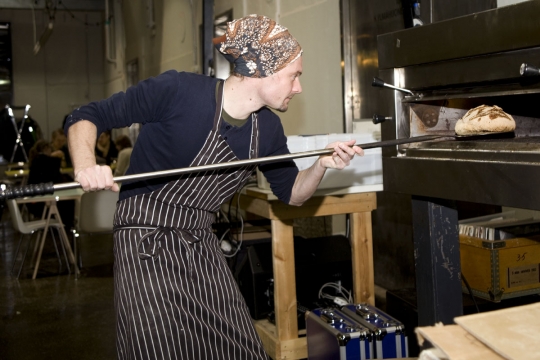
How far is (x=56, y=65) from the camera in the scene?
48.2 ft

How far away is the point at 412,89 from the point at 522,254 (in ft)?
4.40

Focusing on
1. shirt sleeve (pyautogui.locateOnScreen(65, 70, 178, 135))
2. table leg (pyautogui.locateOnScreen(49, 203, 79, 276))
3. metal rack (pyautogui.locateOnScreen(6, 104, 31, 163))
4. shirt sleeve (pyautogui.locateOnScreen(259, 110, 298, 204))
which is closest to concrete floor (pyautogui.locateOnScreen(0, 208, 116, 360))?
table leg (pyautogui.locateOnScreen(49, 203, 79, 276))

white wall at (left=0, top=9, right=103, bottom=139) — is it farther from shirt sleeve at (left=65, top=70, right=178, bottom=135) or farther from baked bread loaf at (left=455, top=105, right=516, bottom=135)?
baked bread loaf at (left=455, top=105, right=516, bottom=135)

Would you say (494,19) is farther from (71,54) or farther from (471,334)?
(71,54)

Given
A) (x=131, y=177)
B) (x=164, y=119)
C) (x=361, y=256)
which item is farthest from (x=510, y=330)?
(x=361, y=256)

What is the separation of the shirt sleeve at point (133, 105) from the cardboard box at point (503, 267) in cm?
169

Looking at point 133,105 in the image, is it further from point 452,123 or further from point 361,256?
point 361,256

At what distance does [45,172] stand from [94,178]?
211 inches

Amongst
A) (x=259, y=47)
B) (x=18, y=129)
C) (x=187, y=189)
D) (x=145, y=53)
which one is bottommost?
(x=187, y=189)

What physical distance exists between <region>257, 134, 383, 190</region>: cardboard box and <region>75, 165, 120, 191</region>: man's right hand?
1407 mm

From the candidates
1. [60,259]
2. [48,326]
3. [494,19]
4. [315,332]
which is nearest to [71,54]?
[60,259]

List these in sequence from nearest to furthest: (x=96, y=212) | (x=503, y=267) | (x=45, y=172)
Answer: (x=503, y=267) < (x=96, y=212) < (x=45, y=172)

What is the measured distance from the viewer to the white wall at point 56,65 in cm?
1434

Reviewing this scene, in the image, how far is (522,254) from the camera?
2.97 m
